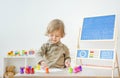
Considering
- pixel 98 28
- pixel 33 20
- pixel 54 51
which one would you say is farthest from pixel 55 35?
pixel 33 20

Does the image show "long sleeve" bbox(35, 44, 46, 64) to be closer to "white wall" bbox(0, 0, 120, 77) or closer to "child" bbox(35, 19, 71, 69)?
"child" bbox(35, 19, 71, 69)

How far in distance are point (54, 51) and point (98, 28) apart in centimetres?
112

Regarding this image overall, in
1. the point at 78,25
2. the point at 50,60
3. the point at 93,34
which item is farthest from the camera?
the point at 78,25

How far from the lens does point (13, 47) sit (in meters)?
3.49

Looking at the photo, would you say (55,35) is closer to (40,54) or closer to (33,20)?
(40,54)

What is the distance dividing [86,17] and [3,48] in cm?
131

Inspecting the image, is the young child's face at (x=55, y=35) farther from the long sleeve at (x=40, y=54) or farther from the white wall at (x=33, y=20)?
the white wall at (x=33, y=20)

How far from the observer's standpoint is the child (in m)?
2.01

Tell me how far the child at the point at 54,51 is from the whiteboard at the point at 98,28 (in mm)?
989

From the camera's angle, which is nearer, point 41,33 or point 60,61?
point 60,61

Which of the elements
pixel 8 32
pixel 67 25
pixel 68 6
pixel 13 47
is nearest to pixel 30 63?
pixel 13 47

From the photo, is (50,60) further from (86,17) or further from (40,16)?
(40,16)

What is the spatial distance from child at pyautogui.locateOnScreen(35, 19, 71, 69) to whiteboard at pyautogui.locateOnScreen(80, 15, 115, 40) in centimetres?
99

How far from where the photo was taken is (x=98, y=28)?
A: 10.0 ft
